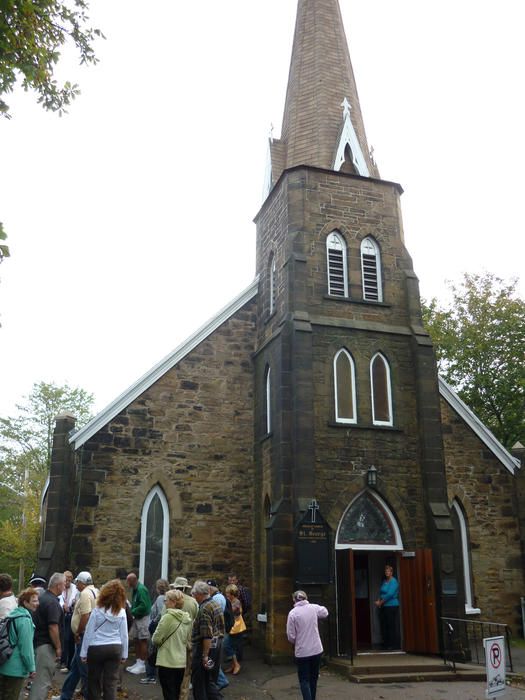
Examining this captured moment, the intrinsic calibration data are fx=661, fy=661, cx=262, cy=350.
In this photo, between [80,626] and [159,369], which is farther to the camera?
[159,369]

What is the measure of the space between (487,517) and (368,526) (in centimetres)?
472

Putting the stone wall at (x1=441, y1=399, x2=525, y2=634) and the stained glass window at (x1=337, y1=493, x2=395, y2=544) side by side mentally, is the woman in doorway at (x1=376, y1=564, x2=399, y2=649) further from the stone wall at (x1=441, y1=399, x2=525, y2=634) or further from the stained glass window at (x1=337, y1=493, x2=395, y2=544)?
the stone wall at (x1=441, y1=399, x2=525, y2=634)

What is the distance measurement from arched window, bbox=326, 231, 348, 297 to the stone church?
0.04 meters

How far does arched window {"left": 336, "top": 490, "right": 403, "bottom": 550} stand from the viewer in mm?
15109

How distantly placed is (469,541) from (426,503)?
10.9 feet

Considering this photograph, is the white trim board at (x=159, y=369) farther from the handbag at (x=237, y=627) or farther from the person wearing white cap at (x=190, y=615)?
the person wearing white cap at (x=190, y=615)

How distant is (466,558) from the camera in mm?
17641

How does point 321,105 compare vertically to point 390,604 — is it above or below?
above

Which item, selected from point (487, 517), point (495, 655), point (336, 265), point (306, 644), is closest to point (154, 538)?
point (306, 644)

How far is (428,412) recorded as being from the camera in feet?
52.9

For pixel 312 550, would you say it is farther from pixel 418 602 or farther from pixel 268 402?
pixel 268 402

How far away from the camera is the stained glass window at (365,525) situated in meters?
15.1

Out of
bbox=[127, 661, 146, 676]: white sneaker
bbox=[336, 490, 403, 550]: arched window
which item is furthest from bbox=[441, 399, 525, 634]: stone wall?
bbox=[127, 661, 146, 676]: white sneaker

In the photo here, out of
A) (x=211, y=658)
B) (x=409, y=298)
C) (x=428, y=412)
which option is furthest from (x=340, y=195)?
(x=211, y=658)
